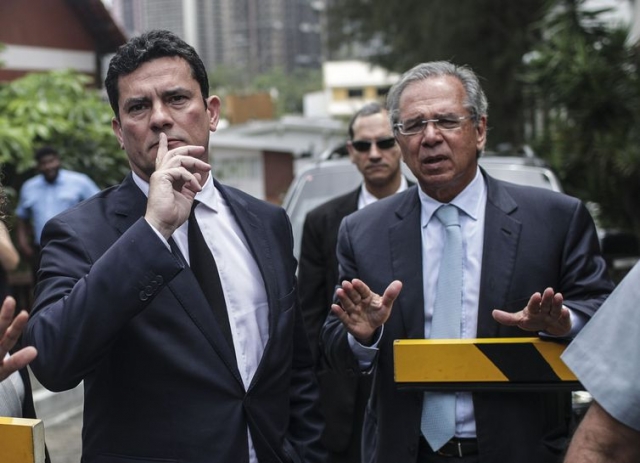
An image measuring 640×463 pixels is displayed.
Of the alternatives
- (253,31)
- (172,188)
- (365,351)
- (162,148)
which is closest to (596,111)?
(365,351)

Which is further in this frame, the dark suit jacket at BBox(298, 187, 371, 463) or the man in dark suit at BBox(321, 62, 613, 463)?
the dark suit jacket at BBox(298, 187, 371, 463)

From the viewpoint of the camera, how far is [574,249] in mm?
3291

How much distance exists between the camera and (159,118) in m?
2.77

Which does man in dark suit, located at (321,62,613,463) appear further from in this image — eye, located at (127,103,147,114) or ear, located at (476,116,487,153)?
eye, located at (127,103,147,114)

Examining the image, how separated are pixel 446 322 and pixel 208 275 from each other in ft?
2.79

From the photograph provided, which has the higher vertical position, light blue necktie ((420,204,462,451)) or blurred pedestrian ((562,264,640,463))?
blurred pedestrian ((562,264,640,463))

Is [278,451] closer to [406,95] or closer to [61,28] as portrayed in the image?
[406,95]

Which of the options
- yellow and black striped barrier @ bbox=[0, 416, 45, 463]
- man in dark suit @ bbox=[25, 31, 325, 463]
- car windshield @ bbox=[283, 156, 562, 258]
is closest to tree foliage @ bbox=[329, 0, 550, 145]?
car windshield @ bbox=[283, 156, 562, 258]

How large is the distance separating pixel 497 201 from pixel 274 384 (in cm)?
105

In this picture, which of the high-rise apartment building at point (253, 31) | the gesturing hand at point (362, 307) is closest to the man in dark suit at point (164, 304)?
the gesturing hand at point (362, 307)

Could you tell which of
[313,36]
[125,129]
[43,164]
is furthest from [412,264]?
[313,36]

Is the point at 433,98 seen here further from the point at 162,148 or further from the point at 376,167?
the point at 376,167

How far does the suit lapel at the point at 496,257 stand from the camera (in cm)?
320

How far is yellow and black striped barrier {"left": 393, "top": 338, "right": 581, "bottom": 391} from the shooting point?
9.78 feet
